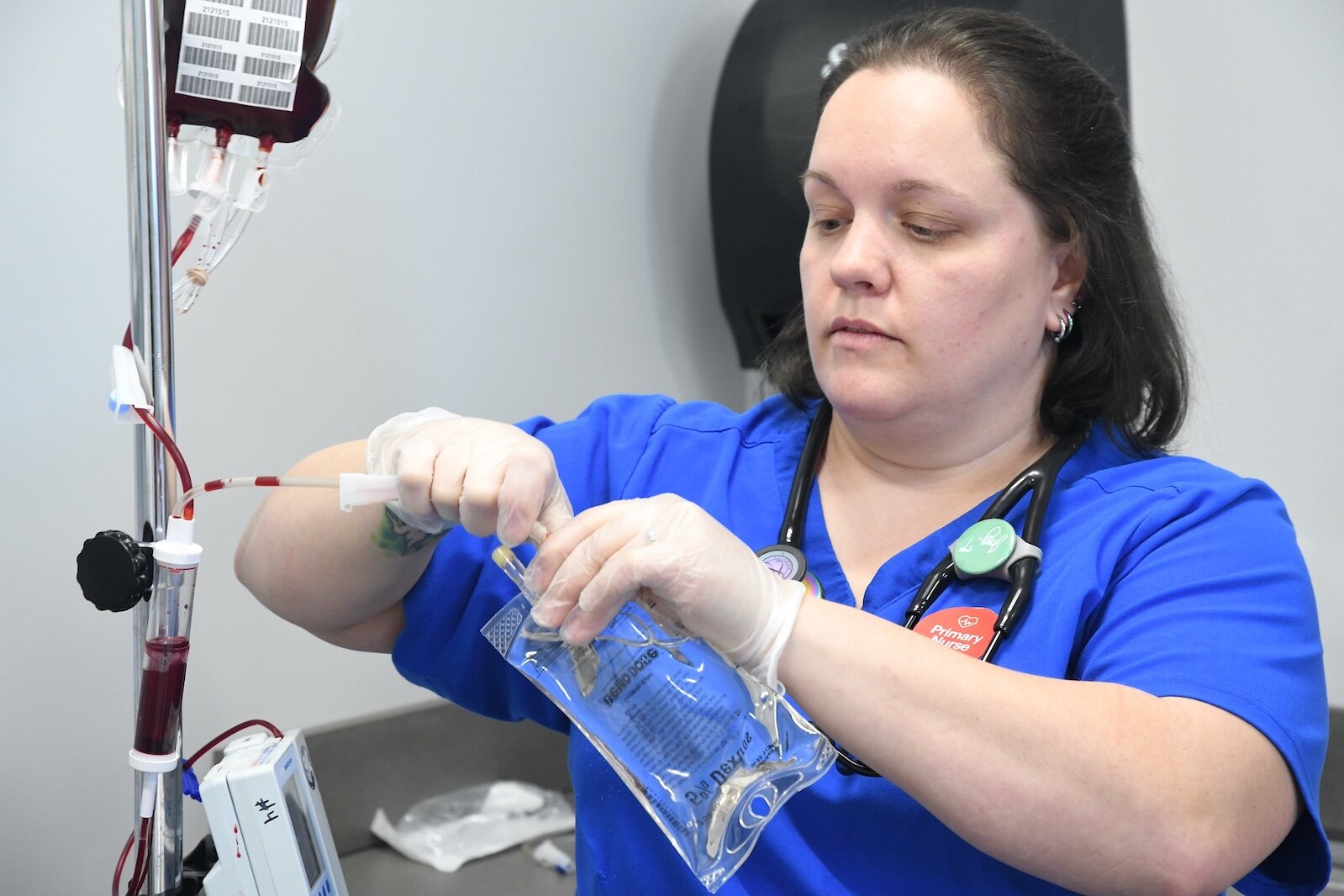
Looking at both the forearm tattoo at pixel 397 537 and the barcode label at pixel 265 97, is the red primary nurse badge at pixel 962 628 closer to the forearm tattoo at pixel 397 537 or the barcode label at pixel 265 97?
the forearm tattoo at pixel 397 537

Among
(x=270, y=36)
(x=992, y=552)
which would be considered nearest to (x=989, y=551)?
(x=992, y=552)

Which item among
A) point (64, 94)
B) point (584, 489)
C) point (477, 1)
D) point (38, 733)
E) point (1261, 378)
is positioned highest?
point (477, 1)

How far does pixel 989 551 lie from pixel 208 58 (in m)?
0.70

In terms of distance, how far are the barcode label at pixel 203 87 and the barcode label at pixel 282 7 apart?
0.05 metres

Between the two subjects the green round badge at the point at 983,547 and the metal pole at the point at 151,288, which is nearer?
the metal pole at the point at 151,288

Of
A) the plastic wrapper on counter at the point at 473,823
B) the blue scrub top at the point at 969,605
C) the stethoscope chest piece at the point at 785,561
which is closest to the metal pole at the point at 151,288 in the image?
the blue scrub top at the point at 969,605

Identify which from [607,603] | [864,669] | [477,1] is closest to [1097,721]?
[864,669]

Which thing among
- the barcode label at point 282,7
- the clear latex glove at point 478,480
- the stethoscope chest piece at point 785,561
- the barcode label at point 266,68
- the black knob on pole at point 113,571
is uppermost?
the barcode label at point 282,7

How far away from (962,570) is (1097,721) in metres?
0.22

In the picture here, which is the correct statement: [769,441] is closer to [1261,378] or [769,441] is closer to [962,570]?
[962,570]

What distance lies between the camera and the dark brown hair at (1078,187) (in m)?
1.02

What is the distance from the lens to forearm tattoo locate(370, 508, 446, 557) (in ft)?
3.00

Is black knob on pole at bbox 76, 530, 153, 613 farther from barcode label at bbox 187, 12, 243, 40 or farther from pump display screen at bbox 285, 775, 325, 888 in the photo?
barcode label at bbox 187, 12, 243, 40

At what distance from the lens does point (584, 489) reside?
43.6 inches
